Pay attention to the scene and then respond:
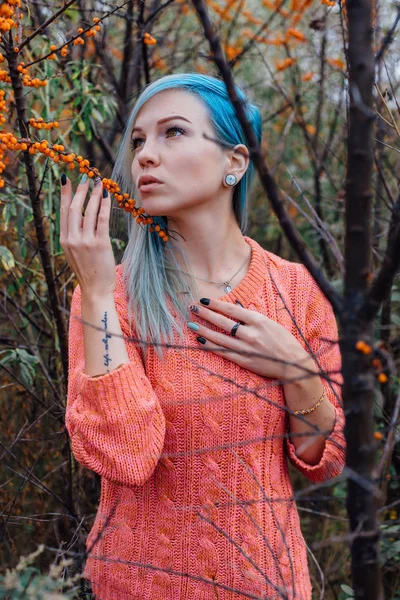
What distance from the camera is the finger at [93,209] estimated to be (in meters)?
1.52

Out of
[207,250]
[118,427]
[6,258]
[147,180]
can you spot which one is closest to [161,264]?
[207,250]

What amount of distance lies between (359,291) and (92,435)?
2.63 feet

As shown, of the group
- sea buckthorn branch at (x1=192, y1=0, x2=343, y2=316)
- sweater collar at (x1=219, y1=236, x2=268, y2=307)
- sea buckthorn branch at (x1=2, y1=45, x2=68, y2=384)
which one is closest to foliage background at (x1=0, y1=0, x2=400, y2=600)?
sea buckthorn branch at (x1=2, y1=45, x2=68, y2=384)

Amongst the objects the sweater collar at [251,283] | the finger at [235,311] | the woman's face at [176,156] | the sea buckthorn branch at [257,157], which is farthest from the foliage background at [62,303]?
the sea buckthorn branch at [257,157]

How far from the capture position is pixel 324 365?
171 centimetres

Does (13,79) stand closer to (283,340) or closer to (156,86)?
(156,86)

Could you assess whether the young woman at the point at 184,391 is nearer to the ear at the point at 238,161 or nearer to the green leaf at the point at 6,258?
the ear at the point at 238,161

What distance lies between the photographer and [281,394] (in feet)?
5.35

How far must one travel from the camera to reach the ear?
1.73 meters

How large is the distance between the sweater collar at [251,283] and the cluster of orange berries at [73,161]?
0.77 ft

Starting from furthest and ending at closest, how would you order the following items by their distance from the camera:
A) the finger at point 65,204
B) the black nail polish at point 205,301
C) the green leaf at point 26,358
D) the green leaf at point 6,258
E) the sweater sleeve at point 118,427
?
the green leaf at point 26,358, the green leaf at point 6,258, the black nail polish at point 205,301, the finger at point 65,204, the sweater sleeve at point 118,427

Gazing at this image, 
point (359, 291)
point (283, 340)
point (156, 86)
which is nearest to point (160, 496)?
point (283, 340)

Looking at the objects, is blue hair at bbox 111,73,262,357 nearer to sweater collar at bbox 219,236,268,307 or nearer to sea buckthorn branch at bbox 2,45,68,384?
sweater collar at bbox 219,236,268,307

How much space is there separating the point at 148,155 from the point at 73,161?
0.19 metres
